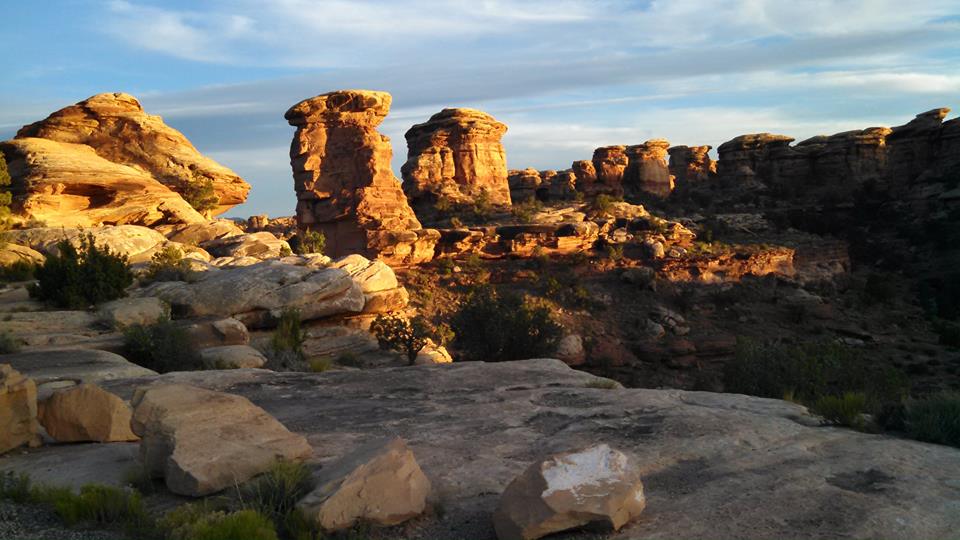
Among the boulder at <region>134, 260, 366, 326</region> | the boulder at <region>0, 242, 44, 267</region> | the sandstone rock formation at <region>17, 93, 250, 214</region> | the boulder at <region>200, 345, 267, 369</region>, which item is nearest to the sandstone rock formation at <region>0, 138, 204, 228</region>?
the sandstone rock formation at <region>17, 93, 250, 214</region>

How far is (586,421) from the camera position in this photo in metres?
7.41

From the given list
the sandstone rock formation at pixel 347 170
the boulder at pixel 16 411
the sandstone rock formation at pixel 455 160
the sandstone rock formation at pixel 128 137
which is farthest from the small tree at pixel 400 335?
the sandstone rock formation at pixel 455 160

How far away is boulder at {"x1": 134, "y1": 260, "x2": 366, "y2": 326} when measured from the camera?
736 inches

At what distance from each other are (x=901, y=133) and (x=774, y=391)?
5915 cm

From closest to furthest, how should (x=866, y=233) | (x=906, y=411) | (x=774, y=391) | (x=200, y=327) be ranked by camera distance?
1. (x=906, y=411)
2. (x=774, y=391)
3. (x=200, y=327)
4. (x=866, y=233)

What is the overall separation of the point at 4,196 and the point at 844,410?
1028 inches

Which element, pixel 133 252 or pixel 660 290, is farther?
pixel 660 290

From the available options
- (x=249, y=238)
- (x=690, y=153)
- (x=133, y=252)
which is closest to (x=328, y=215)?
(x=249, y=238)

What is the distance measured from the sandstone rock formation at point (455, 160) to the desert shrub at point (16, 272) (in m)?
30.4

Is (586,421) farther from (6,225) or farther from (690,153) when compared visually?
(690,153)

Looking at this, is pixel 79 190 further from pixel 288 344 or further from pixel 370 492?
pixel 370 492

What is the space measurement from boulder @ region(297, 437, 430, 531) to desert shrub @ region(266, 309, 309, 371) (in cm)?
1043

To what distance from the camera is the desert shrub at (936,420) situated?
6.14 metres

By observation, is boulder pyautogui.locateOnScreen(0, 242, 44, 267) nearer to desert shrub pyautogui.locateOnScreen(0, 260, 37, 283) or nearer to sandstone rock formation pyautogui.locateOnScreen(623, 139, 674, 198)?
desert shrub pyautogui.locateOnScreen(0, 260, 37, 283)
